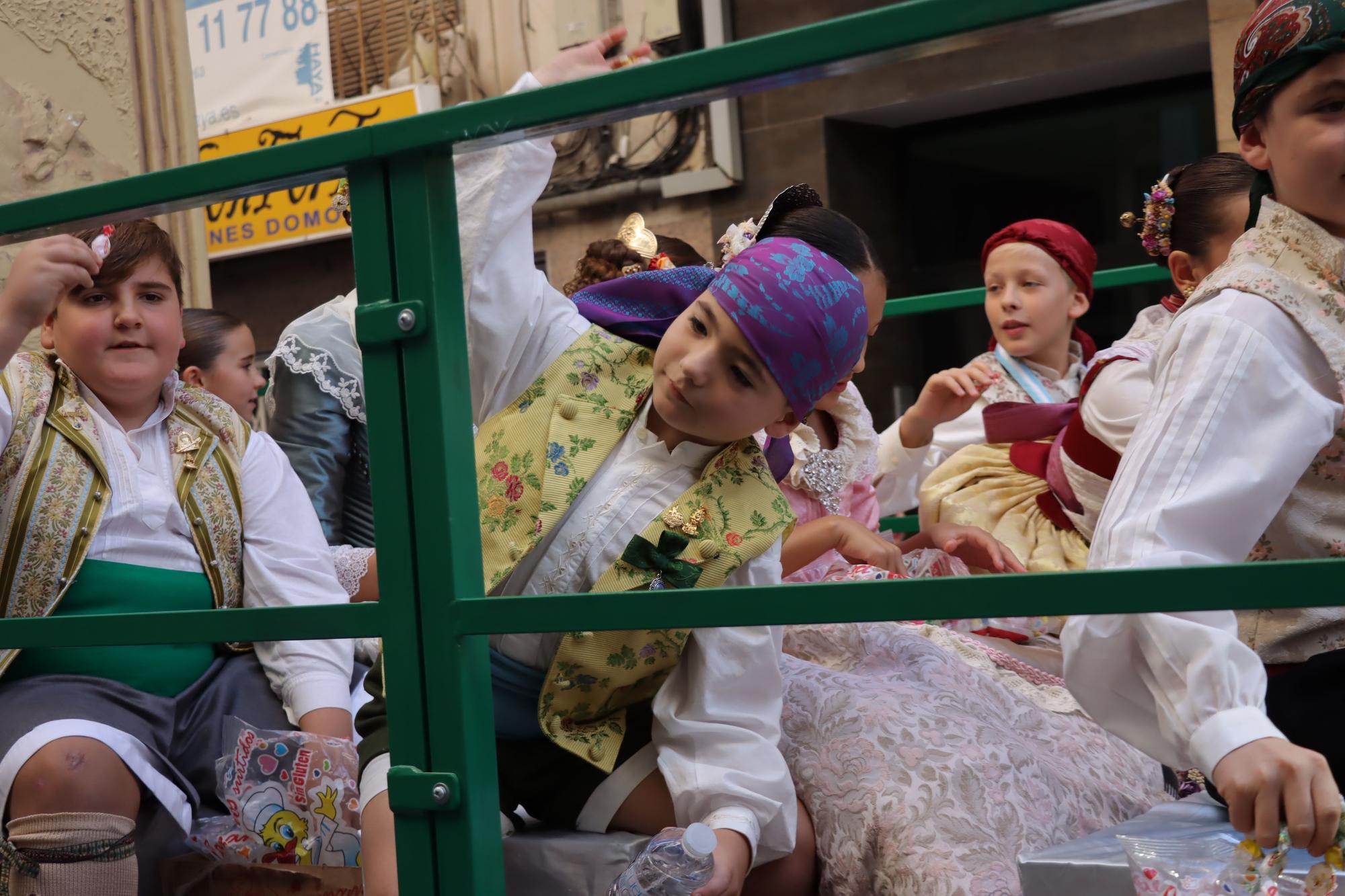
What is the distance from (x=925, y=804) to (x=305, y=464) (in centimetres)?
147

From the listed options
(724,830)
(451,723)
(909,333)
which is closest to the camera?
(451,723)

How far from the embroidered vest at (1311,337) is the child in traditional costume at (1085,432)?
945 millimetres

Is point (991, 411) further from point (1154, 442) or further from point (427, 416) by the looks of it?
point (427, 416)

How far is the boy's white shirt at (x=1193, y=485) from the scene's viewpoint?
1.22 meters

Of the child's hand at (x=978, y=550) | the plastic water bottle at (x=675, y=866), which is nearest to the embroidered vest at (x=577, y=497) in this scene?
the plastic water bottle at (x=675, y=866)

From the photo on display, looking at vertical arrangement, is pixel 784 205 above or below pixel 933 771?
above

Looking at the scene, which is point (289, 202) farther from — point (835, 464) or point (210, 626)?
point (210, 626)

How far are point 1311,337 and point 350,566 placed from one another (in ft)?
5.35

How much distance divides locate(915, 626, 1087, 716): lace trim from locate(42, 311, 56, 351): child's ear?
1395 millimetres

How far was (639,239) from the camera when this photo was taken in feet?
9.78

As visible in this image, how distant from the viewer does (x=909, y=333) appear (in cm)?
759

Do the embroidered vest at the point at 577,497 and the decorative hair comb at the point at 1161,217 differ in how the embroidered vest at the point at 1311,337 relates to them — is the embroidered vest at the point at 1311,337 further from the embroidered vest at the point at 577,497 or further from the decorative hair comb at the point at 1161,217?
the decorative hair comb at the point at 1161,217

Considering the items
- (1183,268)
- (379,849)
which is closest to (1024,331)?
(1183,268)

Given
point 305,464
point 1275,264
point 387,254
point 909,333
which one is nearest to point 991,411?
point 305,464
